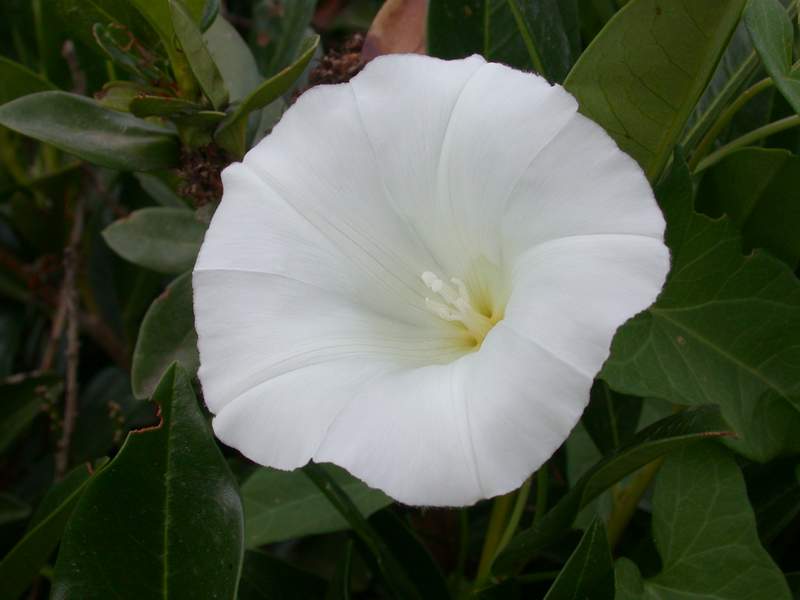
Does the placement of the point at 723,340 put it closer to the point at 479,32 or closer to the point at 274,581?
the point at 479,32

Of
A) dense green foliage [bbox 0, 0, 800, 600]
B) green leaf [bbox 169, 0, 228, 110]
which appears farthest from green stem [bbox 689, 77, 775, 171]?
green leaf [bbox 169, 0, 228, 110]

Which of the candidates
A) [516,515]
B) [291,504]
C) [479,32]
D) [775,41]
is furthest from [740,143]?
[291,504]

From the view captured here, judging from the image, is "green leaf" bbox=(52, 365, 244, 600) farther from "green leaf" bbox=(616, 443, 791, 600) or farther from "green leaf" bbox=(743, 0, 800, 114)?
"green leaf" bbox=(743, 0, 800, 114)

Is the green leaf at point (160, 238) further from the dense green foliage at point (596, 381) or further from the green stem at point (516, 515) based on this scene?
the green stem at point (516, 515)

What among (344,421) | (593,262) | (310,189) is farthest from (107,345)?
(593,262)

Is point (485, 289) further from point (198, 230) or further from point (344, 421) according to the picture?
point (198, 230)
